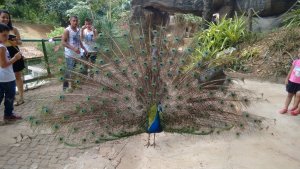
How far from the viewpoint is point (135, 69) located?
4.28 metres

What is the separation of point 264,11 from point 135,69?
8603mm

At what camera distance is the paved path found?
13.6 ft

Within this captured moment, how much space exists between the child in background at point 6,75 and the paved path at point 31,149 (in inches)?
10.7

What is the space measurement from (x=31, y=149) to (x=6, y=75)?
1.18 m

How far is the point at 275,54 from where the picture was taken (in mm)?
9031

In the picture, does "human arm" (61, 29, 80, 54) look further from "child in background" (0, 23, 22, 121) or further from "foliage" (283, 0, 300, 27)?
"foliage" (283, 0, 300, 27)

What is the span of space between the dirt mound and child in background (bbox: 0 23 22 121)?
248 inches

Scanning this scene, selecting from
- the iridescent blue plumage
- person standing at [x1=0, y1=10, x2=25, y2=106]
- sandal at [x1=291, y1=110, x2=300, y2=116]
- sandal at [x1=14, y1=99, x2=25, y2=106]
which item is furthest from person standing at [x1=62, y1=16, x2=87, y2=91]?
sandal at [x1=291, y1=110, x2=300, y2=116]

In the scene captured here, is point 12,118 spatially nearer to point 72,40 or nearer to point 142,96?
point 72,40

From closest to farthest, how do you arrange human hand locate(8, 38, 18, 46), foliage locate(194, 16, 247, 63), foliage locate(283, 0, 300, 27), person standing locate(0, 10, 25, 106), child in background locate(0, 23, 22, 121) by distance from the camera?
1. child in background locate(0, 23, 22, 121)
2. person standing locate(0, 10, 25, 106)
3. human hand locate(8, 38, 18, 46)
4. foliage locate(283, 0, 300, 27)
5. foliage locate(194, 16, 247, 63)

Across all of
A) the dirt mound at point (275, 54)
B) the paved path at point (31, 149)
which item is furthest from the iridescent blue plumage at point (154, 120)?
the dirt mound at point (275, 54)

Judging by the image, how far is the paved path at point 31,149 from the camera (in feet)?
13.6

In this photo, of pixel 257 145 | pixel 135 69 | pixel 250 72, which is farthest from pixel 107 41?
pixel 250 72

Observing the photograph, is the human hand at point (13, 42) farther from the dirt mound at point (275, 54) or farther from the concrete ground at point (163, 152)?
the dirt mound at point (275, 54)
